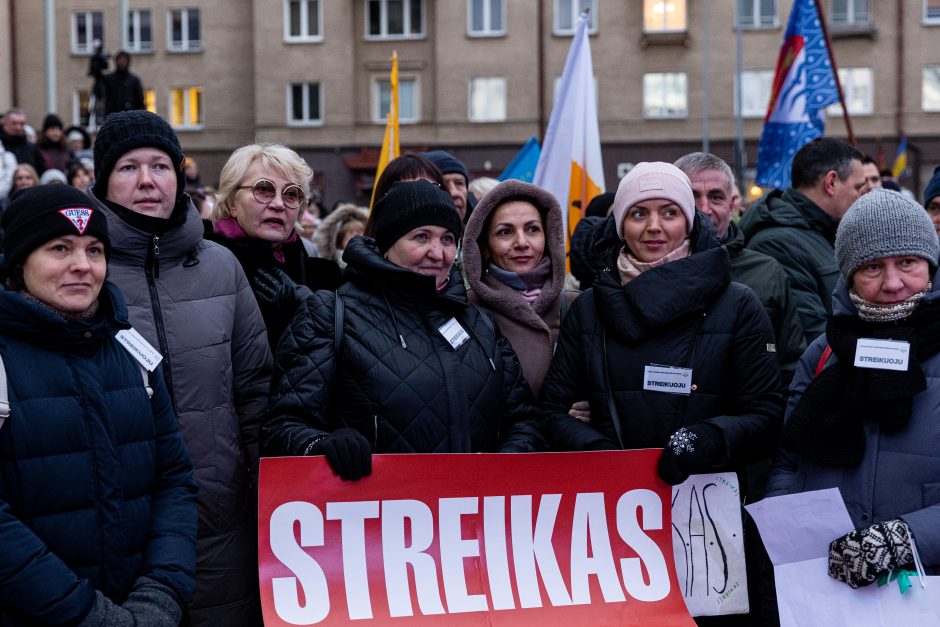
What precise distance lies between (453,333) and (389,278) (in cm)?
30

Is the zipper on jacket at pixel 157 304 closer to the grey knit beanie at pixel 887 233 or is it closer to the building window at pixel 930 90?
the grey knit beanie at pixel 887 233

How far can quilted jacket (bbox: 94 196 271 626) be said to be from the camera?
3625 millimetres

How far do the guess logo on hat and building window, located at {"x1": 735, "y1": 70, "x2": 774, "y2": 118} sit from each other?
35042 millimetres

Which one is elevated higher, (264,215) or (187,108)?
(187,108)

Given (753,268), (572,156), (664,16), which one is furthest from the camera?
(664,16)

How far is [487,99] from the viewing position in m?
35.8

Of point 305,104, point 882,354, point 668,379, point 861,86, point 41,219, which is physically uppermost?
point 861,86

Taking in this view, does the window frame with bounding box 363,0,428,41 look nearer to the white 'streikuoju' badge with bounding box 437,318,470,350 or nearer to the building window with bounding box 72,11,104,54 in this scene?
the building window with bounding box 72,11,104,54

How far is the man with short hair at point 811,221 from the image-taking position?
5.10 metres

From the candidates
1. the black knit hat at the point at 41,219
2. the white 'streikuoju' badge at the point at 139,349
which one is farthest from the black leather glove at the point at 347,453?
the black knit hat at the point at 41,219

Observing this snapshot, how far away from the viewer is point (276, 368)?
3721 millimetres

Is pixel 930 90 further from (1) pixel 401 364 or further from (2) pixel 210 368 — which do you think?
(2) pixel 210 368

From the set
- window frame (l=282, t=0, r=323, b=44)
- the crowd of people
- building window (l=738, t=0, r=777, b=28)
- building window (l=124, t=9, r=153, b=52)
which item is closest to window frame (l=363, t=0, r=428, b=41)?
window frame (l=282, t=0, r=323, b=44)

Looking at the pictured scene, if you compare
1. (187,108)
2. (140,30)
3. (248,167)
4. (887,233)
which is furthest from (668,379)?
(140,30)
